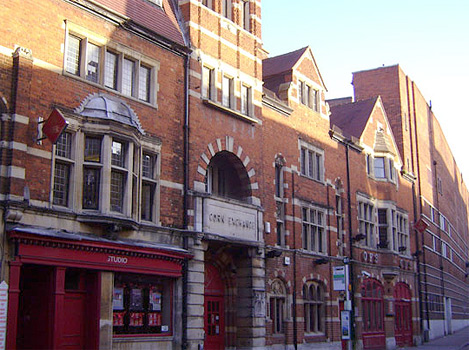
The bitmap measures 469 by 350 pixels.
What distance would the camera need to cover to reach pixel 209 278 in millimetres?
23938

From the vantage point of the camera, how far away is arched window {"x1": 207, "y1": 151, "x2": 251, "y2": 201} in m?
24.6

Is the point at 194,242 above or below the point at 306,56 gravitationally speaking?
below

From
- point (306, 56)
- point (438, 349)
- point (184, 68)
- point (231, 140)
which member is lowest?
point (438, 349)

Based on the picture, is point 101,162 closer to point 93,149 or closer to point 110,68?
point 93,149

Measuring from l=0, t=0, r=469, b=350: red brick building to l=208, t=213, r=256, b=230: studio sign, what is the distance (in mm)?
61

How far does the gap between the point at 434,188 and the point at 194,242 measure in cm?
3726

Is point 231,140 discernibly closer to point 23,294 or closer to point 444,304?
point 23,294

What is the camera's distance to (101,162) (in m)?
18.3

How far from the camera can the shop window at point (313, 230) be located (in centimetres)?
2958

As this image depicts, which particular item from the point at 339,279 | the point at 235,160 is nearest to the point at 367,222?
the point at 339,279

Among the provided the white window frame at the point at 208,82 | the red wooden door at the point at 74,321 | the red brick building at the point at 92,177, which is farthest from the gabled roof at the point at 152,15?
the red wooden door at the point at 74,321

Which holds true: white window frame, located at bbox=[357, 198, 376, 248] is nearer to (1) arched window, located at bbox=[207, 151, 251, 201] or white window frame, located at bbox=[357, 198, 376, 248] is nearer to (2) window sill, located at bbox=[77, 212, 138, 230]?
(1) arched window, located at bbox=[207, 151, 251, 201]

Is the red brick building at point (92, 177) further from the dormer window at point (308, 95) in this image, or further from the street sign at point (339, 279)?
the dormer window at point (308, 95)

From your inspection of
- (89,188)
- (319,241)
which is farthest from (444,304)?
(89,188)
